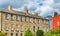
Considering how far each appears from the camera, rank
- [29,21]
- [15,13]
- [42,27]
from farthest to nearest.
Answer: [42,27]
[29,21]
[15,13]

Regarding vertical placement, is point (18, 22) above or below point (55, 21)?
above

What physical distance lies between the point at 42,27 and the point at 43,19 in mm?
3270

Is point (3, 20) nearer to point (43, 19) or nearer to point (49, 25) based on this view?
point (43, 19)

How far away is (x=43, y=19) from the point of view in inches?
3612

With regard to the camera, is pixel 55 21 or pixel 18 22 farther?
pixel 55 21

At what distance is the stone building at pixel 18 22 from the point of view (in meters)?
73.4

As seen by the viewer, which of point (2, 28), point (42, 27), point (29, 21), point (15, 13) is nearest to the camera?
point (2, 28)

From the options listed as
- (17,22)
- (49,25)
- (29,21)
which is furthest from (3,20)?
(49,25)

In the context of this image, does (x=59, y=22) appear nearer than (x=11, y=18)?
No

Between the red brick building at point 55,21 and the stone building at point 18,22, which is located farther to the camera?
the red brick building at point 55,21

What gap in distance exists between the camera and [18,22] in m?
79.7

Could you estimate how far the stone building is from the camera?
73450mm

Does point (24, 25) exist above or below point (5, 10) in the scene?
below

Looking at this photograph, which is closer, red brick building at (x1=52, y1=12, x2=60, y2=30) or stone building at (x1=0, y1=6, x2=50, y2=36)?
stone building at (x1=0, y1=6, x2=50, y2=36)
